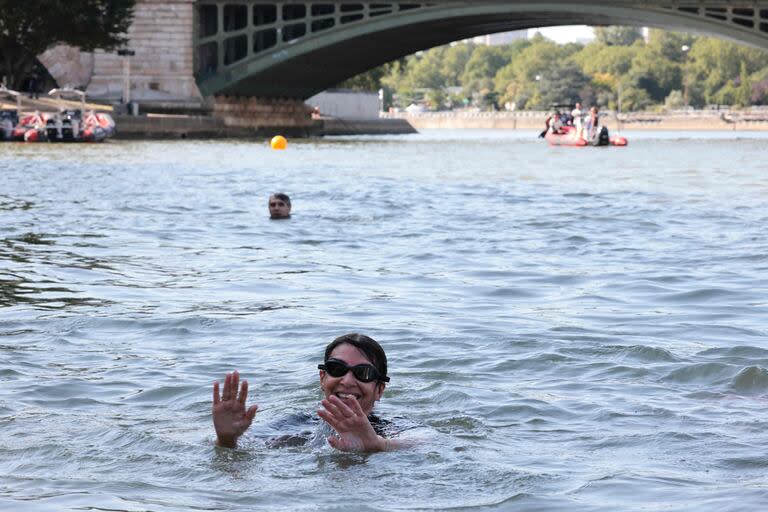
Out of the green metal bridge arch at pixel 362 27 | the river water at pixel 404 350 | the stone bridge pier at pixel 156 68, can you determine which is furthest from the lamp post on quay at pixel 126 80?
the river water at pixel 404 350

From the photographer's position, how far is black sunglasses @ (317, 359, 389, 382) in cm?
710

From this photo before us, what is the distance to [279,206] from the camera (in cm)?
2123

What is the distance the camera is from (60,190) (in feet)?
89.7

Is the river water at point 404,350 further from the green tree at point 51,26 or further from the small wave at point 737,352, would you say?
A: the green tree at point 51,26

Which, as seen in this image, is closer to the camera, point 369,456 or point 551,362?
point 369,456

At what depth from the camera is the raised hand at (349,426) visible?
6.73 meters

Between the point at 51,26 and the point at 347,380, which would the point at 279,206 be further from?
the point at 51,26

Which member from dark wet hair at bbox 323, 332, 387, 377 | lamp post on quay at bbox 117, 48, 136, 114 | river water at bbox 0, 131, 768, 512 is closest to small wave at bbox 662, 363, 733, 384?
river water at bbox 0, 131, 768, 512

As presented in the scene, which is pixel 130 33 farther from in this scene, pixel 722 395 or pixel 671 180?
pixel 722 395

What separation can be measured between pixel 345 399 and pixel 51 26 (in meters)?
59.3

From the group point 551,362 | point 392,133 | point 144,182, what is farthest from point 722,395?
point 392,133

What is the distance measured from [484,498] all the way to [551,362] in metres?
3.53

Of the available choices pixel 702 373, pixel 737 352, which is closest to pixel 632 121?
pixel 737 352

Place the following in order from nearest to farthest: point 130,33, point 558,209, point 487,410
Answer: point 487,410 < point 558,209 < point 130,33
